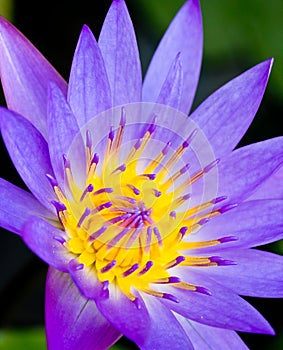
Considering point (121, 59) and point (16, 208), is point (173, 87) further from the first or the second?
point (16, 208)

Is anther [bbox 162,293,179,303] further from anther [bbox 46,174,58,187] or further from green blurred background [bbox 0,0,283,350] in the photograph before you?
green blurred background [bbox 0,0,283,350]

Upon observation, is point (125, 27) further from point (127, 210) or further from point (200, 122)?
point (127, 210)

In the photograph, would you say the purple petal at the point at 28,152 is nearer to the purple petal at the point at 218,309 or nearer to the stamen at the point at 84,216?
the stamen at the point at 84,216

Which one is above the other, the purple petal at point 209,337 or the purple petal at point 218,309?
the purple petal at point 218,309

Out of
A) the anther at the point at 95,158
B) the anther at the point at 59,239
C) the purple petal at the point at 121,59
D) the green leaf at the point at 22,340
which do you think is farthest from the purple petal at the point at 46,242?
the green leaf at the point at 22,340

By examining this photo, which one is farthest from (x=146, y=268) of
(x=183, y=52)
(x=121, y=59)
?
(x=183, y=52)

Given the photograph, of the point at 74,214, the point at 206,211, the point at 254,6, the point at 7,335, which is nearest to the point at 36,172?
the point at 74,214
